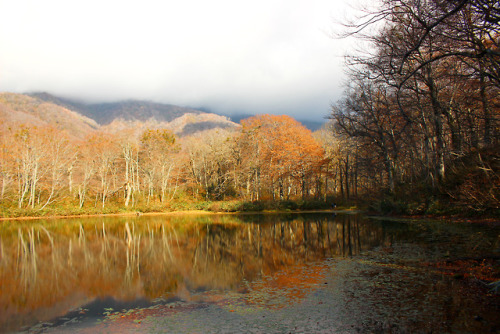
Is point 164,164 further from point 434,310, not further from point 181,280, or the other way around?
point 434,310

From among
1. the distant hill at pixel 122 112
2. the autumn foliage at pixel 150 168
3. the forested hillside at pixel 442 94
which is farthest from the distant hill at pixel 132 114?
the forested hillside at pixel 442 94

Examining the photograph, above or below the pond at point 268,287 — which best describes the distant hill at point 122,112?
above

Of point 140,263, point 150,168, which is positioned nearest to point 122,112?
point 150,168

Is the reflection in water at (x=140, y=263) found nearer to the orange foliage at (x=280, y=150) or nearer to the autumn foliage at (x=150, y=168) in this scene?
the orange foliage at (x=280, y=150)

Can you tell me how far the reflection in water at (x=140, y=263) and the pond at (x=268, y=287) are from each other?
0.05 m

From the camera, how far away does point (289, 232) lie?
61.1ft

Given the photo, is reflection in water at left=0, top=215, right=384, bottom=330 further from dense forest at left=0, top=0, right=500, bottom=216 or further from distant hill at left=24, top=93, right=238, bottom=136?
distant hill at left=24, top=93, right=238, bottom=136

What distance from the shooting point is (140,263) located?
11914 millimetres

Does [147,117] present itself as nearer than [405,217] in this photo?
No

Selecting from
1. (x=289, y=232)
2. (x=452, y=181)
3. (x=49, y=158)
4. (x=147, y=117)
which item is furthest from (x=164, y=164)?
(x=147, y=117)

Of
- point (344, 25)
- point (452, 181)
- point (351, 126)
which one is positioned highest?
point (351, 126)

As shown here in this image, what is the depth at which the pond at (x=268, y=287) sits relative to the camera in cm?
549

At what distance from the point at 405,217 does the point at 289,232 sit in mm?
9088

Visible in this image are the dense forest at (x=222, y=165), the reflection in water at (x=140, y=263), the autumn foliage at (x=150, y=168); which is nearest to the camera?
the reflection in water at (x=140, y=263)
